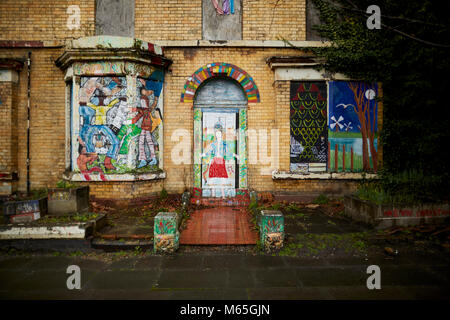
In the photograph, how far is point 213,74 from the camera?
25.8 feet

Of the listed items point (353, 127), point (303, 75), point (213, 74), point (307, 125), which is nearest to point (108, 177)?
point (213, 74)

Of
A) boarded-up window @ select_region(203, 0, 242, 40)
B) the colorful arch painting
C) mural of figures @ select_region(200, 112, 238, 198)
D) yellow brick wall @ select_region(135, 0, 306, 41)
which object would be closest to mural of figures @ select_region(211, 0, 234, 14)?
boarded-up window @ select_region(203, 0, 242, 40)

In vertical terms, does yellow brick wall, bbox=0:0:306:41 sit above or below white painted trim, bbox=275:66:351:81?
above

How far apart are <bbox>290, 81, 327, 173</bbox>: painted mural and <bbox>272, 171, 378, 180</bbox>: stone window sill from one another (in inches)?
7.7

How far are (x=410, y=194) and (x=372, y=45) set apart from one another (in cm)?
439

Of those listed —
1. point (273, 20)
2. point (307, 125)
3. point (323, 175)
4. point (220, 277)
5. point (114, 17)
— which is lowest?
point (220, 277)

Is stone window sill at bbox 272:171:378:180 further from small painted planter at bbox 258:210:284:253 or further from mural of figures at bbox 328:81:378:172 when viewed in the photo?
small painted planter at bbox 258:210:284:253

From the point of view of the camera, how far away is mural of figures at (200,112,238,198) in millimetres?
8062

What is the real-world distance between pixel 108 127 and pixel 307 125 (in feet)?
18.6

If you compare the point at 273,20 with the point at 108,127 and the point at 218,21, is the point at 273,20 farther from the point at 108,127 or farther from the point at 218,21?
the point at 108,127

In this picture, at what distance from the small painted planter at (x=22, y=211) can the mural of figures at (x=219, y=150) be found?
13.8ft

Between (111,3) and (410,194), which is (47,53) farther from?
(410,194)

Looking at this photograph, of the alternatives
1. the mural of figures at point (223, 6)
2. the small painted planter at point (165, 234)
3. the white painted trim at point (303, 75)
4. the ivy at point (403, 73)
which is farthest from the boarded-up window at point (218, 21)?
the small painted planter at point (165, 234)
